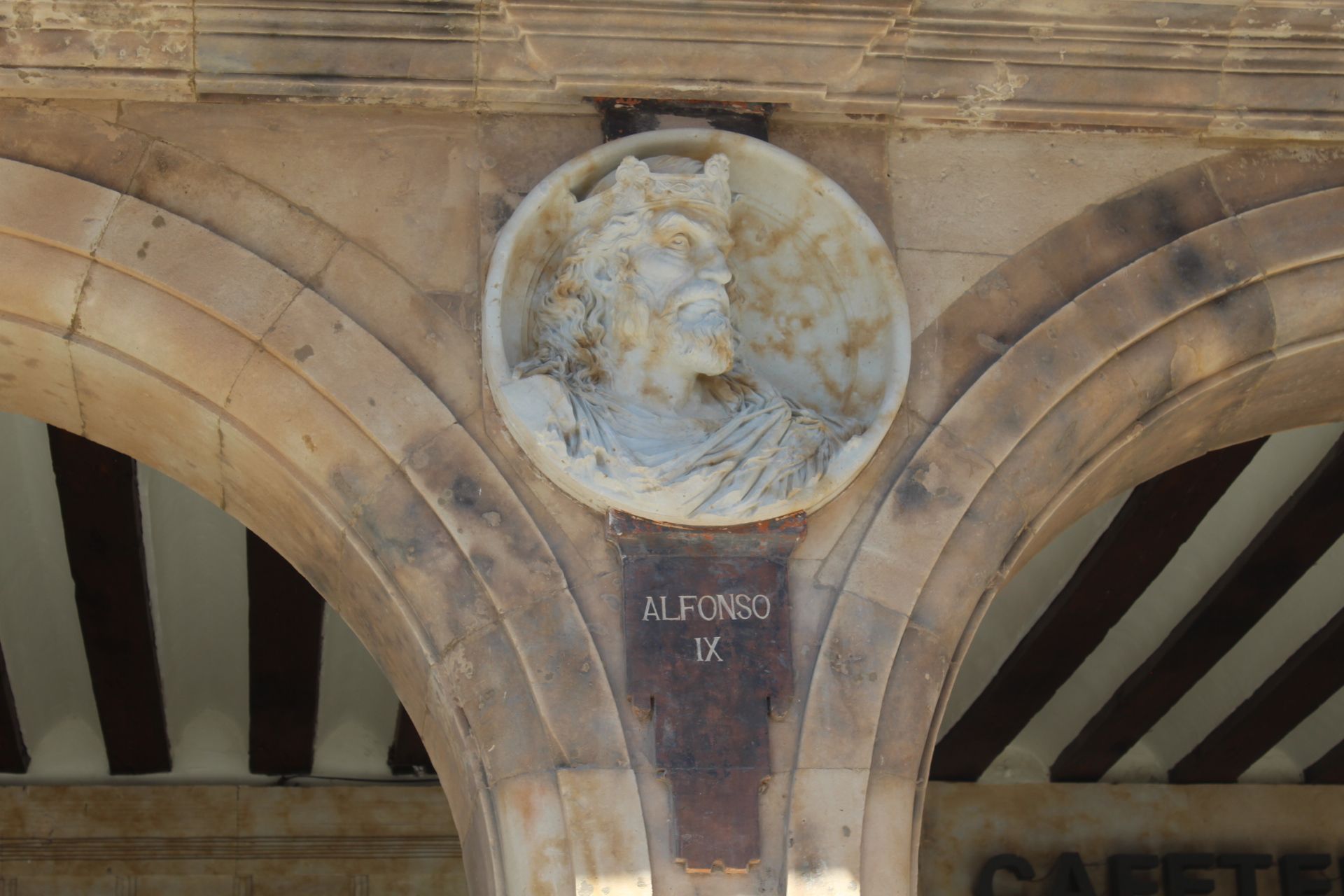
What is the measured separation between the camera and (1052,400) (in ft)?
14.1

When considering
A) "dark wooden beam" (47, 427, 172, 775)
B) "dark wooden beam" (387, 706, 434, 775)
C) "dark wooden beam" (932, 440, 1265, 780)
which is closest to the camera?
"dark wooden beam" (47, 427, 172, 775)

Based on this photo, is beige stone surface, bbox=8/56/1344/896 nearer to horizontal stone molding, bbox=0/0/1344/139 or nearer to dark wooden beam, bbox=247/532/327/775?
horizontal stone molding, bbox=0/0/1344/139

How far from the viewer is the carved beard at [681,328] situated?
13.5 feet

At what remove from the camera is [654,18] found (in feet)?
14.4

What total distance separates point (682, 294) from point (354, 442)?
816 mm

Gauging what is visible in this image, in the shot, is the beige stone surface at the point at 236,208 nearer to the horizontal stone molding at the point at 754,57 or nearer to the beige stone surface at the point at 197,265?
the beige stone surface at the point at 197,265

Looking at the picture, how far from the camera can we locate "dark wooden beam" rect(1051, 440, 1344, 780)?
6398mm

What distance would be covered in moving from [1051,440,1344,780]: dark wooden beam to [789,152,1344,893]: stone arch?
161cm

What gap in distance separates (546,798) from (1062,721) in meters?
4.72

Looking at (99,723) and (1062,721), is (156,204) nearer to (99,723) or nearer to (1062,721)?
(99,723)

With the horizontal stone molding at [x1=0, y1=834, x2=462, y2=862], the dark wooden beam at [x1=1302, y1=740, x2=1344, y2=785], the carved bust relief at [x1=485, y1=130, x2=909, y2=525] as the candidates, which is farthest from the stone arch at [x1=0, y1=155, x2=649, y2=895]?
the dark wooden beam at [x1=1302, y1=740, x2=1344, y2=785]

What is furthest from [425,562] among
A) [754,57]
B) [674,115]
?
[754,57]

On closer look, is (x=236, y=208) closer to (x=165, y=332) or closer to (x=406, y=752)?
(x=165, y=332)

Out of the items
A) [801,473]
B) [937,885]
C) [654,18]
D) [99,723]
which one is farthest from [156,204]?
[937,885]
